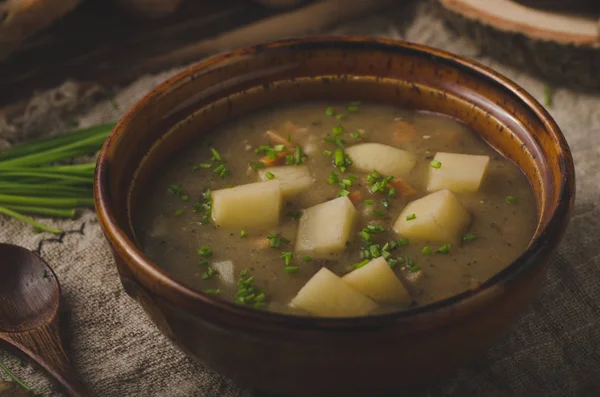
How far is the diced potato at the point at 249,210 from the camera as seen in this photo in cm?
242

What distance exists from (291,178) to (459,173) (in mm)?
571

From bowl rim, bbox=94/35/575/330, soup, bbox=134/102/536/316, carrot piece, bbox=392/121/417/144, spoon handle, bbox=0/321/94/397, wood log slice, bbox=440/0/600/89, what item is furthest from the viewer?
wood log slice, bbox=440/0/600/89

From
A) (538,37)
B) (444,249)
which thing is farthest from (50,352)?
(538,37)

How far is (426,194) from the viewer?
2541 millimetres

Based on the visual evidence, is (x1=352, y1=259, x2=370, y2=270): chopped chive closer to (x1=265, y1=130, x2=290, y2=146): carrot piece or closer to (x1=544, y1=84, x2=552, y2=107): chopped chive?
(x1=265, y1=130, x2=290, y2=146): carrot piece

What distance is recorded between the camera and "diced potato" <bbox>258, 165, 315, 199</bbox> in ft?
8.34

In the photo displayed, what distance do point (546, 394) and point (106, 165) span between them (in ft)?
4.99

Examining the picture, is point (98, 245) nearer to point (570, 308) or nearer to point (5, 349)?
point (5, 349)

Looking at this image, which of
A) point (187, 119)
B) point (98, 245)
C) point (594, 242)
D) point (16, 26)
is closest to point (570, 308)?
point (594, 242)

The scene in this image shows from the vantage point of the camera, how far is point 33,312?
258 cm

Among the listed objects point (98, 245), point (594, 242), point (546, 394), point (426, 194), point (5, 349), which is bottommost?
point (5, 349)

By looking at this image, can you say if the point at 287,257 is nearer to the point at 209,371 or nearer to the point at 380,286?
the point at 380,286

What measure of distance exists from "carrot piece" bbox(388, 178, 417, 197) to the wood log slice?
1373 millimetres

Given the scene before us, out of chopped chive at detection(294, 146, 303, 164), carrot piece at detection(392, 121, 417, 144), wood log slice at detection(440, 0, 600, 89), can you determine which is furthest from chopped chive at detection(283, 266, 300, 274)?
wood log slice at detection(440, 0, 600, 89)
